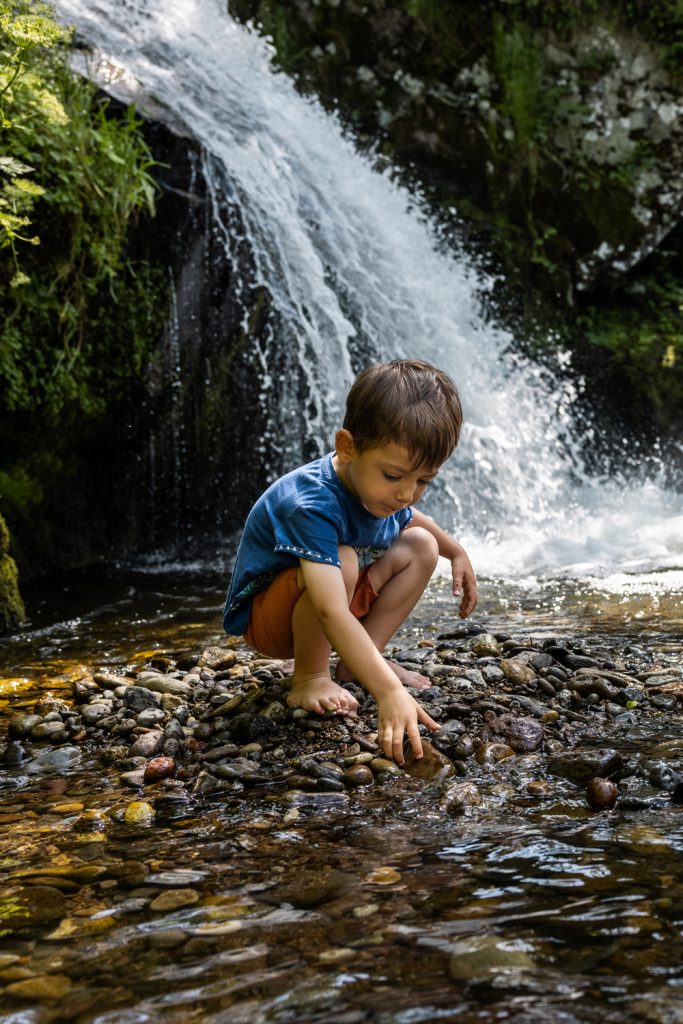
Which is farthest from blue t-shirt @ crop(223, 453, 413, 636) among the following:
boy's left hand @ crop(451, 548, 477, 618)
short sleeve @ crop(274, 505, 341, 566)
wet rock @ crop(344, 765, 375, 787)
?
wet rock @ crop(344, 765, 375, 787)

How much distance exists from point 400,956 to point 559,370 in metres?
8.59

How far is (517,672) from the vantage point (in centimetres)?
325

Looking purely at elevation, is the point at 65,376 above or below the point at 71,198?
below

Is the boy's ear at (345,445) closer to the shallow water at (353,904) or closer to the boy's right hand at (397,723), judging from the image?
the boy's right hand at (397,723)

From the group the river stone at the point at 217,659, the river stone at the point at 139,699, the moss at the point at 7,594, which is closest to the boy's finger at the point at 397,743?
the river stone at the point at 139,699

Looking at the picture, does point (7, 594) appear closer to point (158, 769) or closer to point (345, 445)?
point (158, 769)

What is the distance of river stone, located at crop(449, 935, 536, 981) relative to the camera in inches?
58.1

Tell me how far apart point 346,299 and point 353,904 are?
6.82 m

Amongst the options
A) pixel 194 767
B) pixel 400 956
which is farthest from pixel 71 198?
pixel 400 956

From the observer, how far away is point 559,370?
955cm

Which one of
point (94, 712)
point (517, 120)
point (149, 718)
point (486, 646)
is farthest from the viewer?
point (517, 120)

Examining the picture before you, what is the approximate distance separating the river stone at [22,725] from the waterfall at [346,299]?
140 inches

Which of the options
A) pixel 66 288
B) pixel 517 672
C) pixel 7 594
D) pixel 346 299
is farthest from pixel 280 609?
pixel 346 299

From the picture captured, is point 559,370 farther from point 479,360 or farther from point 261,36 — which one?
point 261,36
